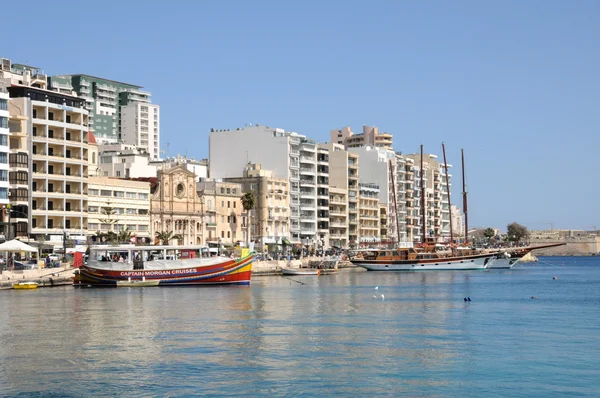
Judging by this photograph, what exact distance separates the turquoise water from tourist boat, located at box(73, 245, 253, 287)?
15.5 m

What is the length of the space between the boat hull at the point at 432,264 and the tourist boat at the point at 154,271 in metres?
62.9

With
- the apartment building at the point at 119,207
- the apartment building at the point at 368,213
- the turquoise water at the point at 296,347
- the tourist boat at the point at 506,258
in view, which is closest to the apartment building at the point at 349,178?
the apartment building at the point at 368,213

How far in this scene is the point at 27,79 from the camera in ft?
387

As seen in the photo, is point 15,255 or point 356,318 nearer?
point 356,318

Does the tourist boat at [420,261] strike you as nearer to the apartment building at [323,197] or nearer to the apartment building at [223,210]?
the apartment building at [223,210]

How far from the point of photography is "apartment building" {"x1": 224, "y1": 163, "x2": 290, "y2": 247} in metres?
154

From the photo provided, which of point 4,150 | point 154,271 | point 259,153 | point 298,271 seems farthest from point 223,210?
point 154,271

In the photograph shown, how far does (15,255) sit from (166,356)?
69440 millimetres

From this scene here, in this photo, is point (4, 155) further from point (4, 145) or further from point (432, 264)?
point (432, 264)

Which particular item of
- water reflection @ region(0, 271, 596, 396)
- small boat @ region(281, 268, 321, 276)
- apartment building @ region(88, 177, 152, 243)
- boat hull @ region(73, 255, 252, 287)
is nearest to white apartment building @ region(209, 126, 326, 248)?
apartment building @ region(88, 177, 152, 243)

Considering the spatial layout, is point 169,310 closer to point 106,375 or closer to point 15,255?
point 106,375

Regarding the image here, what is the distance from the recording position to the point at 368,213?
195 m

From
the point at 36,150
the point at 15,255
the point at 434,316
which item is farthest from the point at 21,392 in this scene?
the point at 36,150

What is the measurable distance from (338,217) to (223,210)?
4131cm
